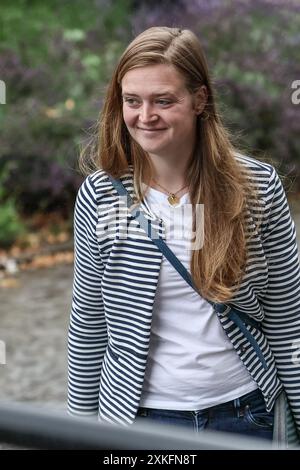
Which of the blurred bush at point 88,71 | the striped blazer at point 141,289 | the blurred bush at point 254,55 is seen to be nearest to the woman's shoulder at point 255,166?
the striped blazer at point 141,289

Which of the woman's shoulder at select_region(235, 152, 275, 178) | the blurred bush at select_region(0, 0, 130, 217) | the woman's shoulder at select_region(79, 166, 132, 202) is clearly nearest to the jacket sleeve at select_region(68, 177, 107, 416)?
the woman's shoulder at select_region(79, 166, 132, 202)

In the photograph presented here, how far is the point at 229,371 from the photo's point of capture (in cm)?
202

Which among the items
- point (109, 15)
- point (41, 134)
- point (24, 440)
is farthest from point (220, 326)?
point (109, 15)

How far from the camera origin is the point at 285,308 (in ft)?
6.98

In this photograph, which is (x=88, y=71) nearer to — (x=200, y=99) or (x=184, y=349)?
(x=200, y=99)

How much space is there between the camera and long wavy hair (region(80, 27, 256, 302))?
77.2 inches

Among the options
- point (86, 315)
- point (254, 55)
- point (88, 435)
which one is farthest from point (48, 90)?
point (88, 435)

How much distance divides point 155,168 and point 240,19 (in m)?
9.11

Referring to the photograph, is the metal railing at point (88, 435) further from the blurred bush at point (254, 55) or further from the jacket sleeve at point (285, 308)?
the blurred bush at point (254, 55)

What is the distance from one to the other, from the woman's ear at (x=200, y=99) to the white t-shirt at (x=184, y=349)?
0.18 m

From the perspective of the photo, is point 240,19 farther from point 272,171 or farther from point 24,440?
point 24,440

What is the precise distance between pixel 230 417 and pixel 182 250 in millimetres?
358

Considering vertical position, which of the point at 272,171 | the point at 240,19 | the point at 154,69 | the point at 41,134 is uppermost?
the point at 240,19

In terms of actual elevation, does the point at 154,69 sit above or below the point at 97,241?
above
